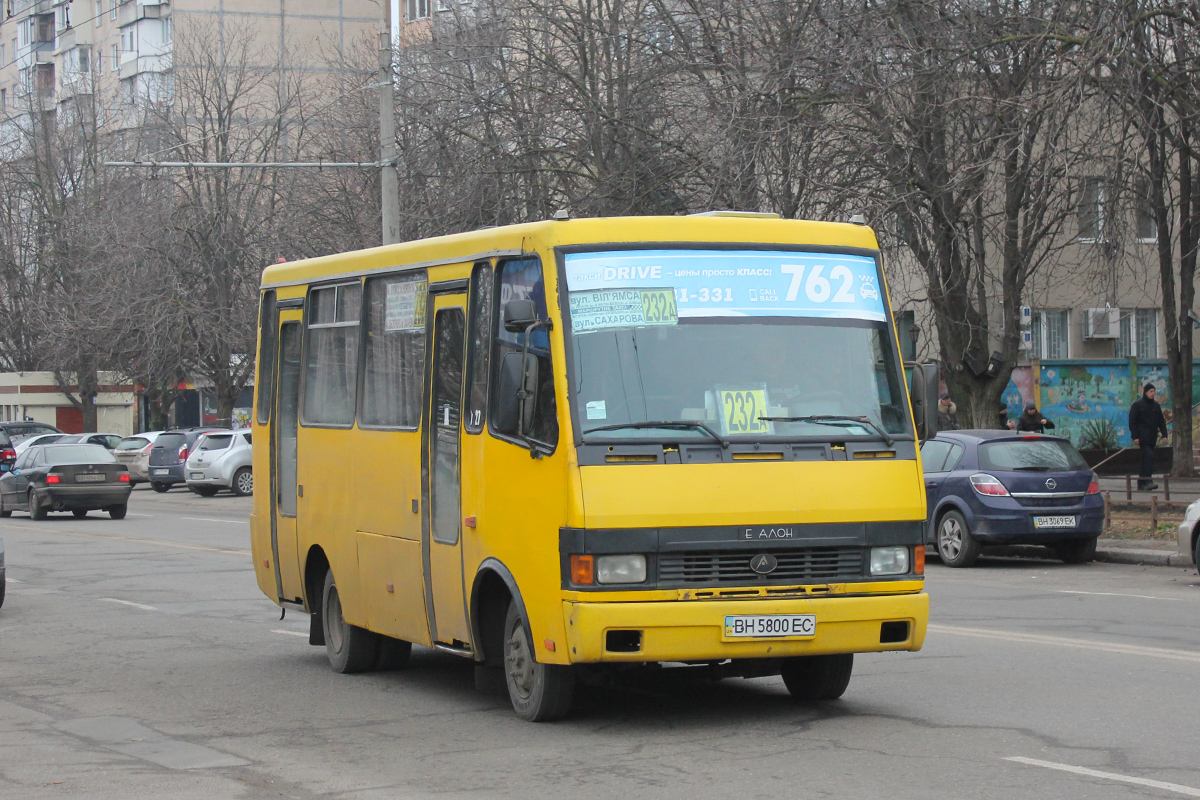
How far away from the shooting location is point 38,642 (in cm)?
1310

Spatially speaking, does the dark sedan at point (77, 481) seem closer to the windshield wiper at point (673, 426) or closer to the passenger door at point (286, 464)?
the passenger door at point (286, 464)

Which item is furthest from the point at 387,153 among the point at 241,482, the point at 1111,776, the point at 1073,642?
the point at 241,482

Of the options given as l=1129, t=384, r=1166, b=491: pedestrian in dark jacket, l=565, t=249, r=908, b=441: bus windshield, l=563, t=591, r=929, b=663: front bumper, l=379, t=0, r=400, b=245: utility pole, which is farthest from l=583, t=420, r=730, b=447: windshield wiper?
l=1129, t=384, r=1166, b=491: pedestrian in dark jacket

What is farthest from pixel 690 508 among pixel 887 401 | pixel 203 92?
pixel 203 92

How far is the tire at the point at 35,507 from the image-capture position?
107 feet

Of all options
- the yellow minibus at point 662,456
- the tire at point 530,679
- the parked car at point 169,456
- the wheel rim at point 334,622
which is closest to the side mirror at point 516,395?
the yellow minibus at point 662,456

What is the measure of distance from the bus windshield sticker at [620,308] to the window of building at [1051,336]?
1394 inches

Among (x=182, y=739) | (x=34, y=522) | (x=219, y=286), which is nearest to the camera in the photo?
(x=182, y=739)

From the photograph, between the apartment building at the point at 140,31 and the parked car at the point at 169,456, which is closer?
the parked car at the point at 169,456

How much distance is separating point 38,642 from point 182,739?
16.9 ft

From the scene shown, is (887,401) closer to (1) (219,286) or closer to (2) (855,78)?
(2) (855,78)

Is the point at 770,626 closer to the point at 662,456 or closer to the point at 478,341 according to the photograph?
the point at 662,456

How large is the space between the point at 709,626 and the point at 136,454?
42.0m

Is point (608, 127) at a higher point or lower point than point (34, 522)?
higher
